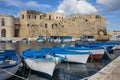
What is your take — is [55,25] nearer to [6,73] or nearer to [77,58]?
[77,58]

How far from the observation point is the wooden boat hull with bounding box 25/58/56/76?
1286cm

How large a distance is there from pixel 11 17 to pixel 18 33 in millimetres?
8778

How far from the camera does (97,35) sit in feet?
244

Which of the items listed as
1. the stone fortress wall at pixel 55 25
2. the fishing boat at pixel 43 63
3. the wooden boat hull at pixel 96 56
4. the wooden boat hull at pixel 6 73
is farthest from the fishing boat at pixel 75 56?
the stone fortress wall at pixel 55 25

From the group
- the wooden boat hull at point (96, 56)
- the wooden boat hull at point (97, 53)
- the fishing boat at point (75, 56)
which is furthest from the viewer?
the wooden boat hull at point (96, 56)

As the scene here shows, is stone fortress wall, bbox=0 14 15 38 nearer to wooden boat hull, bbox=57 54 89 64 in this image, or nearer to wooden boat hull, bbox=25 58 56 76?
wooden boat hull, bbox=57 54 89 64

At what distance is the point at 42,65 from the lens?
1326cm

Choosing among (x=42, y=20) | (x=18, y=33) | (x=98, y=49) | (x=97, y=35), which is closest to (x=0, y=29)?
(x=18, y=33)

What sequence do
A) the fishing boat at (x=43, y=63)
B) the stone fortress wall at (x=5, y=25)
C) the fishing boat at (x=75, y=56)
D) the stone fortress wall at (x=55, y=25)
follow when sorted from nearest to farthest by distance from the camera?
the fishing boat at (x=43, y=63), the fishing boat at (x=75, y=56), the stone fortress wall at (x=5, y=25), the stone fortress wall at (x=55, y=25)

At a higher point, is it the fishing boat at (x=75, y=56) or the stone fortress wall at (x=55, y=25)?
the stone fortress wall at (x=55, y=25)

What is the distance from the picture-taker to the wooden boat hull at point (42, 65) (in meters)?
12.9

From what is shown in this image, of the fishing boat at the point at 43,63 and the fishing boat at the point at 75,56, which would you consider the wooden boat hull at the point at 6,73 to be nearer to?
the fishing boat at the point at 43,63

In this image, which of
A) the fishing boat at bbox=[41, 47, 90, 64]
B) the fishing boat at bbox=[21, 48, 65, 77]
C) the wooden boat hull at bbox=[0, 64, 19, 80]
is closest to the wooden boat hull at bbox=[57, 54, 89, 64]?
the fishing boat at bbox=[41, 47, 90, 64]

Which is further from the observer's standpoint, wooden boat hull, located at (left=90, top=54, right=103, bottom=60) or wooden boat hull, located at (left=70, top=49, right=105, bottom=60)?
wooden boat hull, located at (left=90, top=54, right=103, bottom=60)
